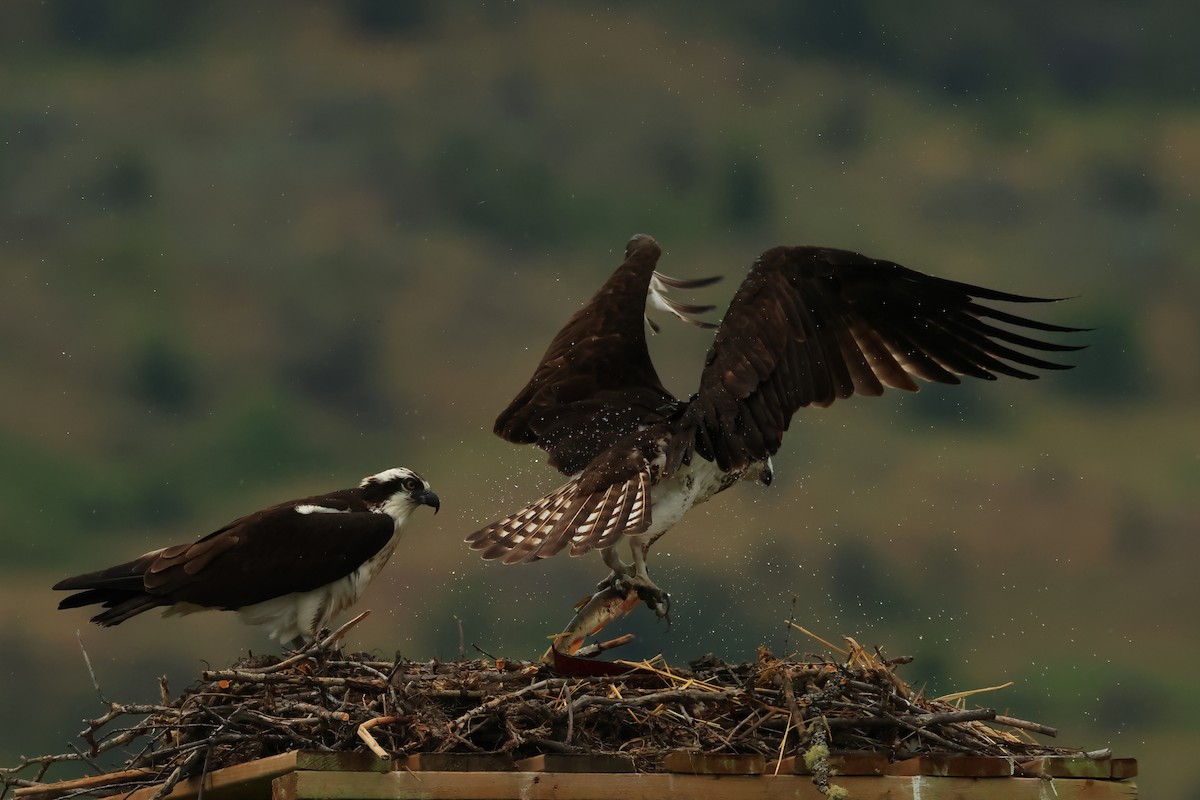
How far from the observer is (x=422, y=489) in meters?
8.73

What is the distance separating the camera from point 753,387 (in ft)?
24.0

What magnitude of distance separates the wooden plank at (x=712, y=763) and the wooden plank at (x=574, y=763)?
140mm

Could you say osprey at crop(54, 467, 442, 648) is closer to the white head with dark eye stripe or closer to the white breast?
the white breast

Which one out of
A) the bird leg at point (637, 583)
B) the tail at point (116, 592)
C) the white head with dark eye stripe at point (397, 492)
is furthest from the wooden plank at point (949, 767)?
the tail at point (116, 592)

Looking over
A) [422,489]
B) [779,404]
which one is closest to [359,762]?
[779,404]

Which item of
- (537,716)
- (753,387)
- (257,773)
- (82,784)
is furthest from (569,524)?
(82,784)

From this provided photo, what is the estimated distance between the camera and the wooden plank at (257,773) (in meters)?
5.59

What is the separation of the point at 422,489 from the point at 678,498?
1682 mm

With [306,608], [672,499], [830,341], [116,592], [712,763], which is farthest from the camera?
[306,608]

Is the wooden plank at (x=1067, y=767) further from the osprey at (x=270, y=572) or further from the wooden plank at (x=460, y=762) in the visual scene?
the osprey at (x=270, y=572)

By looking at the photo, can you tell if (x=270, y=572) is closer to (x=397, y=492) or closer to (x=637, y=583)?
(x=397, y=492)

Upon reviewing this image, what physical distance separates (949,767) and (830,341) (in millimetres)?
2362

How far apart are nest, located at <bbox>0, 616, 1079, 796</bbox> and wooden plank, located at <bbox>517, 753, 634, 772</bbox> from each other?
72mm

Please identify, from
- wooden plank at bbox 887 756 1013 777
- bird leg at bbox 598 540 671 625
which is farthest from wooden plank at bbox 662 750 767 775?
bird leg at bbox 598 540 671 625
